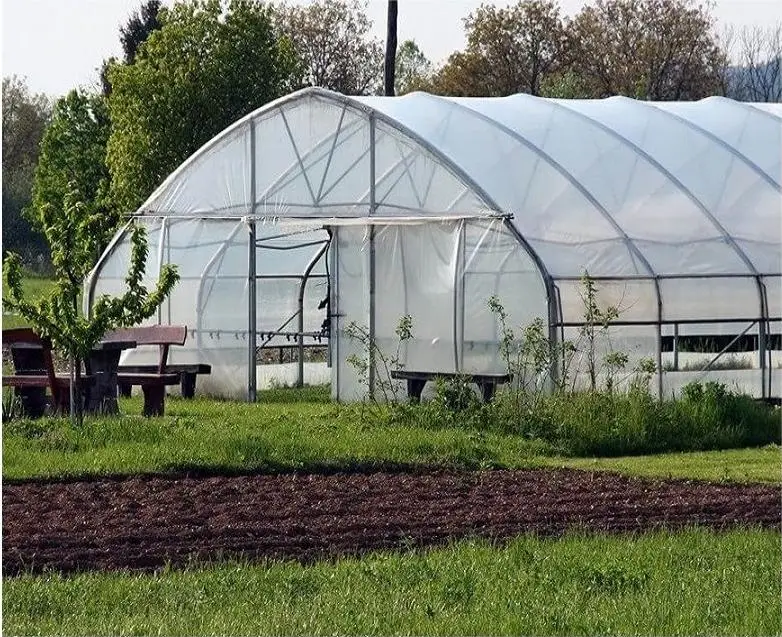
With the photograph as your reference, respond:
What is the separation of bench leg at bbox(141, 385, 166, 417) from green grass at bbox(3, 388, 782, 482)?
1.23 m

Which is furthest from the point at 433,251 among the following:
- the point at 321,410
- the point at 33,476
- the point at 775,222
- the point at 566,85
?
the point at 566,85

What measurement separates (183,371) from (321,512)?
9.10 meters

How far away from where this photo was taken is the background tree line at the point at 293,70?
33.4 metres

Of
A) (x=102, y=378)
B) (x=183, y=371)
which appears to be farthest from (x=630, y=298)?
(x=102, y=378)

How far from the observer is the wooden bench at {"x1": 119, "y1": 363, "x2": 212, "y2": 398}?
2020cm

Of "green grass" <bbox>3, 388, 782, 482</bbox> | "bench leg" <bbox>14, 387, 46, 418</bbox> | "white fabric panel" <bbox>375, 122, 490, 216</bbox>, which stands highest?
"white fabric panel" <bbox>375, 122, 490, 216</bbox>

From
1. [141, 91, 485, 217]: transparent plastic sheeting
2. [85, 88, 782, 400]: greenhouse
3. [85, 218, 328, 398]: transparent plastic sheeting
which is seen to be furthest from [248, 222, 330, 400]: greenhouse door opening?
[141, 91, 485, 217]: transparent plastic sheeting

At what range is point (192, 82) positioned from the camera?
33.2 m

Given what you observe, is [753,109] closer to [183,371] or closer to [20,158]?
[183,371]

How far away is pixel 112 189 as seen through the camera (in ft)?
117

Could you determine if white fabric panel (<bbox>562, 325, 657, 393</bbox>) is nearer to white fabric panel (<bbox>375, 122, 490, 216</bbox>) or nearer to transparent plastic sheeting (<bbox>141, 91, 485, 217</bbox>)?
white fabric panel (<bbox>375, 122, 490, 216</bbox>)

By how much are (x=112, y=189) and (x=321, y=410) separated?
59.0 ft

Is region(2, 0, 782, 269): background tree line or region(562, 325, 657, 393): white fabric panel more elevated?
region(2, 0, 782, 269): background tree line

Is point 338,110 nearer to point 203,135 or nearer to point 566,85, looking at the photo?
point 203,135
